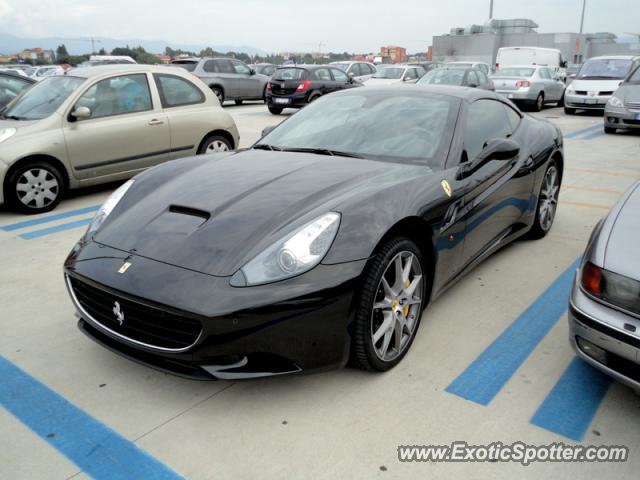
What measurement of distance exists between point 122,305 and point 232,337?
56 cm

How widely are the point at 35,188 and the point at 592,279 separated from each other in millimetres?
5432

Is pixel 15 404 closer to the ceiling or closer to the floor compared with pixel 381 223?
closer to the floor

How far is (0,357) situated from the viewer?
3006mm

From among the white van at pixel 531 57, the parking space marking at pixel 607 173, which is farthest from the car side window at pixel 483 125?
the white van at pixel 531 57

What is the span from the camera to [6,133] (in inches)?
226

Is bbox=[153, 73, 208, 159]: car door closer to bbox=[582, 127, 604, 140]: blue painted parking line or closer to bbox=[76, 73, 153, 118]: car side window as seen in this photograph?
bbox=[76, 73, 153, 118]: car side window

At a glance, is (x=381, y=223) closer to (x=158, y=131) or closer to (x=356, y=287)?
(x=356, y=287)

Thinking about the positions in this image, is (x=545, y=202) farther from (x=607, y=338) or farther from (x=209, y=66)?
(x=209, y=66)

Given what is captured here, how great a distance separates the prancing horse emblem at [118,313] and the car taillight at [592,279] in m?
2.09

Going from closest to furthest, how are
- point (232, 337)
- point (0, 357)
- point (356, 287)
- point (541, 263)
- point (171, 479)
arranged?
point (171, 479) < point (232, 337) < point (356, 287) < point (0, 357) < point (541, 263)

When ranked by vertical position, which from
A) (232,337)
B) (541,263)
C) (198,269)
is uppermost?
(198,269)

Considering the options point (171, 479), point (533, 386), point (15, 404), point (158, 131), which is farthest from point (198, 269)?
point (158, 131)

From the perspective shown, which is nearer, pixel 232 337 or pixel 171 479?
pixel 171 479

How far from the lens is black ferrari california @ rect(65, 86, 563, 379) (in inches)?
91.7
